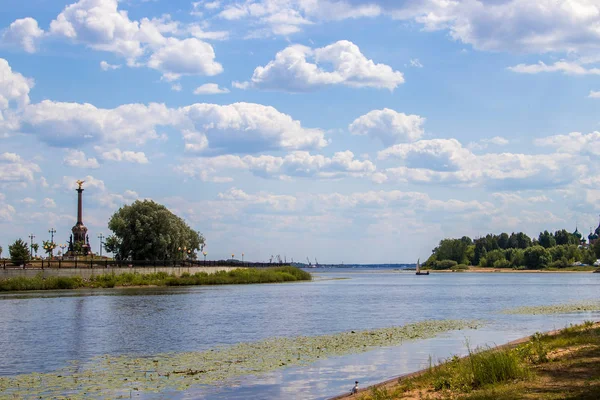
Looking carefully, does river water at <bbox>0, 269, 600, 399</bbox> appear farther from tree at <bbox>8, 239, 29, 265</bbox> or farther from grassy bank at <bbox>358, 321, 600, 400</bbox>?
tree at <bbox>8, 239, 29, 265</bbox>

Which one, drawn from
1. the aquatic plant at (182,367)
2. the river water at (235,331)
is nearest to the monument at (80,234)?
the river water at (235,331)

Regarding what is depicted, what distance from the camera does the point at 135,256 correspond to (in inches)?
5285

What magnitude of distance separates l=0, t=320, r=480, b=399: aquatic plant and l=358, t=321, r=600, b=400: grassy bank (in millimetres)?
7747

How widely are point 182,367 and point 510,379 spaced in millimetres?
14295

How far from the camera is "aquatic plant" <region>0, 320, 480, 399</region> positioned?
78.2 feet

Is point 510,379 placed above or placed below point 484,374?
below

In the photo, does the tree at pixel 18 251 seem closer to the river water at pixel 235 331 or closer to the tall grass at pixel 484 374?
the river water at pixel 235 331

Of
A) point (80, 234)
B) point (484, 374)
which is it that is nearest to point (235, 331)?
point (484, 374)

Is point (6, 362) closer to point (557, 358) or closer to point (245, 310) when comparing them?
point (557, 358)

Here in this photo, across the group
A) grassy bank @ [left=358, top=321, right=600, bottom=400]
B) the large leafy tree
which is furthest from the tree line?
grassy bank @ [left=358, top=321, right=600, bottom=400]

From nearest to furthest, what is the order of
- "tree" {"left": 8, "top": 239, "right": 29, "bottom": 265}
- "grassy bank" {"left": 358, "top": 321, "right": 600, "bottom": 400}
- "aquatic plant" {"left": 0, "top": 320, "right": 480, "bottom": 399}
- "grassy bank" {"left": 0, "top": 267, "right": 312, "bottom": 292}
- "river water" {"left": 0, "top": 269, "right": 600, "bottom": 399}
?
"grassy bank" {"left": 358, "top": 321, "right": 600, "bottom": 400}
"aquatic plant" {"left": 0, "top": 320, "right": 480, "bottom": 399}
"river water" {"left": 0, "top": 269, "right": 600, "bottom": 399}
"grassy bank" {"left": 0, "top": 267, "right": 312, "bottom": 292}
"tree" {"left": 8, "top": 239, "right": 29, "bottom": 265}

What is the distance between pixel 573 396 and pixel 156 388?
14031 millimetres

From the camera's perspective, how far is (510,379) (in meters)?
19.3

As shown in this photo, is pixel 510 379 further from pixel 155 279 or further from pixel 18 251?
pixel 18 251
